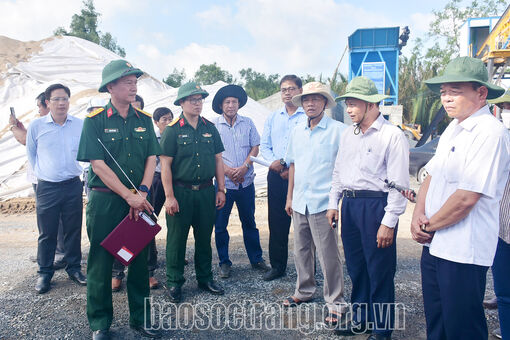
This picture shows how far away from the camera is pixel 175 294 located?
11.2 ft

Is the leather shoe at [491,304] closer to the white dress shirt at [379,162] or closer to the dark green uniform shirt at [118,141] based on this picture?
the white dress shirt at [379,162]

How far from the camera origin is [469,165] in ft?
6.12

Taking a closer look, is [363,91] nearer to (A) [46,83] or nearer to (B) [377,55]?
(A) [46,83]

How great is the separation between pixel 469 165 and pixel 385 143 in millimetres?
728

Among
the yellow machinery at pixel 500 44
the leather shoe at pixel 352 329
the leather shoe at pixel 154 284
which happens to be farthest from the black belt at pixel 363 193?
the yellow machinery at pixel 500 44

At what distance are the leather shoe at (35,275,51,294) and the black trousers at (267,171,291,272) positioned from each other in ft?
7.46

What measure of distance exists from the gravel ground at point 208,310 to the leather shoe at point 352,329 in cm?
5

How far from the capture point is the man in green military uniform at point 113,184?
8.84 feet

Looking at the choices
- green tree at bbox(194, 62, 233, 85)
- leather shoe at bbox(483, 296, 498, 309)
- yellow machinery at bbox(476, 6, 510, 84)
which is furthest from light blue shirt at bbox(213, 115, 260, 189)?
green tree at bbox(194, 62, 233, 85)

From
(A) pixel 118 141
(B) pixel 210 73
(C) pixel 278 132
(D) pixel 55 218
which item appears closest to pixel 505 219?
(C) pixel 278 132

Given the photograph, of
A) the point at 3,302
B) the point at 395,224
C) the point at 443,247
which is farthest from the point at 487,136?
the point at 3,302

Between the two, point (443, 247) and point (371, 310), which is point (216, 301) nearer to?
Answer: point (371, 310)

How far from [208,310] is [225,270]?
78 centimetres

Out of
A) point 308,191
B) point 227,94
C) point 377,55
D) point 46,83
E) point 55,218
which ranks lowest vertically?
point 55,218
